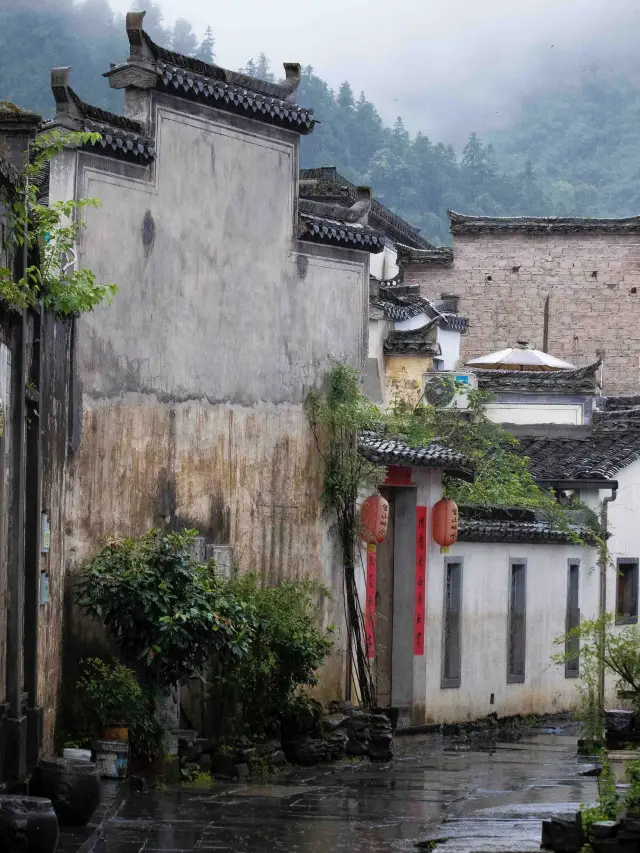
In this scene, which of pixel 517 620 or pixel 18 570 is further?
pixel 517 620

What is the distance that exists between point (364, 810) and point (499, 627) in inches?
379

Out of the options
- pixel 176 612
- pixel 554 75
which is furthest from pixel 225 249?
pixel 554 75

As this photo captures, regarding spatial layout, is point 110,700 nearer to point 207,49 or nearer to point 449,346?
point 449,346

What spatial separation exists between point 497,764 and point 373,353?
17.3 meters

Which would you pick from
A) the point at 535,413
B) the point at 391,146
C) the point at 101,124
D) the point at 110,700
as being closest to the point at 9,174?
the point at 101,124

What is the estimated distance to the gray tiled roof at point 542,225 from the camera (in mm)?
A: 45062

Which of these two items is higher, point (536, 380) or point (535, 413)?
point (536, 380)

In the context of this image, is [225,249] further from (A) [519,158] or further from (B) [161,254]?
(A) [519,158]

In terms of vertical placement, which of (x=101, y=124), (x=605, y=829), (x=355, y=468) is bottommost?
(x=605, y=829)

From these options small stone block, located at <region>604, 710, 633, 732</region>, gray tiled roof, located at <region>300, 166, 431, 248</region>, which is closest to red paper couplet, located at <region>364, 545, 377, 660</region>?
small stone block, located at <region>604, 710, 633, 732</region>

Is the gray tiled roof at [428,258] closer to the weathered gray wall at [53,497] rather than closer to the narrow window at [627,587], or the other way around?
the narrow window at [627,587]

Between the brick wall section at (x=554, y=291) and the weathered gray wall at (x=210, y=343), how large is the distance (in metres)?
26.7

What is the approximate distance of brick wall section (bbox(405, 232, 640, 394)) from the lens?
4547cm

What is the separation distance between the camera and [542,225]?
4525 centimetres
